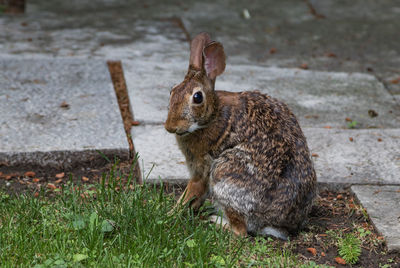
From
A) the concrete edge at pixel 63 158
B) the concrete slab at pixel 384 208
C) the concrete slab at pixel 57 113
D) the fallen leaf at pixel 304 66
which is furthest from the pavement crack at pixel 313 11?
the concrete edge at pixel 63 158

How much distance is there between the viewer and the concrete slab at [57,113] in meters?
4.84

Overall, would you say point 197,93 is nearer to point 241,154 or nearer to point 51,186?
point 241,154

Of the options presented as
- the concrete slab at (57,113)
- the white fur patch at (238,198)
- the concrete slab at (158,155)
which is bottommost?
the concrete slab at (57,113)

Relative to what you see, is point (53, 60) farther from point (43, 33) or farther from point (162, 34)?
point (162, 34)

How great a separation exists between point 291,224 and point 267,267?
1.59ft

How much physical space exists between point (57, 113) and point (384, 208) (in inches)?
114

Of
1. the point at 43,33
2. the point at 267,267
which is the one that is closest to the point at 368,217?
the point at 267,267

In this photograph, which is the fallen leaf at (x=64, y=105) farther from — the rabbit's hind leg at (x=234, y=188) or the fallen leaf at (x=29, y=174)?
the rabbit's hind leg at (x=234, y=188)

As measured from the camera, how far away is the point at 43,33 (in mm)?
7773

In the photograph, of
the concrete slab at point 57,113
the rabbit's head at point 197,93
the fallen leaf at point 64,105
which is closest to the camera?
the rabbit's head at point 197,93

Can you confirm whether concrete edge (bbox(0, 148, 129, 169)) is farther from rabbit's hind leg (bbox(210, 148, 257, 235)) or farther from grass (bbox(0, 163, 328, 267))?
rabbit's hind leg (bbox(210, 148, 257, 235))

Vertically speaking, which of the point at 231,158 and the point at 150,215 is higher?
the point at 231,158

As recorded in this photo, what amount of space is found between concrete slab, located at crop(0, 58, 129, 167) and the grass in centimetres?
76

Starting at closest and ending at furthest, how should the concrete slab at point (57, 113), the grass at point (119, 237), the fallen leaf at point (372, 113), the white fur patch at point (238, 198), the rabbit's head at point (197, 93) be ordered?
the grass at point (119, 237)
the rabbit's head at point (197, 93)
the white fur patch at point (238, 198)
the concrete slab at point (57, 113)
the fallen leaf at point (372, 113)
